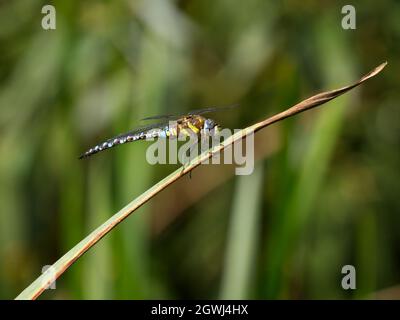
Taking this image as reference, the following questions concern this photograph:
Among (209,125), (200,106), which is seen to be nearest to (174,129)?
(209,125)

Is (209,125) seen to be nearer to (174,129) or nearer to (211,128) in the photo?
(211,128)

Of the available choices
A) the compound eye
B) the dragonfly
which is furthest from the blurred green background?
the compound eye

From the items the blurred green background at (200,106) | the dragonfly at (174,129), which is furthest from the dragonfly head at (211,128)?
the blurred green background at (200,106)

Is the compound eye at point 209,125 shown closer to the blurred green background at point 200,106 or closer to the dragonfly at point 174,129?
the dragonfly at point 174,129

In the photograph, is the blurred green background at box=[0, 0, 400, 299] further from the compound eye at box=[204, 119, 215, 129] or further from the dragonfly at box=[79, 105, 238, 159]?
the compound eye at box=[204, 119, 215, 129]
